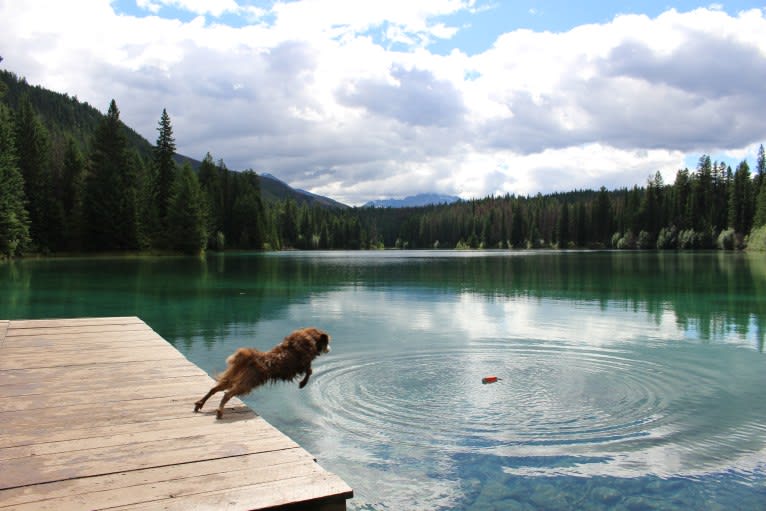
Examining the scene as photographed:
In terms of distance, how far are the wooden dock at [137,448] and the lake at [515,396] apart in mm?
1845

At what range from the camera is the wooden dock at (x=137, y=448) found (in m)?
4.31

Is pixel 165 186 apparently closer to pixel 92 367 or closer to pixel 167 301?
pixel 167 301

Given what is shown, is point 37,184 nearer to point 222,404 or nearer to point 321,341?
point 321,341

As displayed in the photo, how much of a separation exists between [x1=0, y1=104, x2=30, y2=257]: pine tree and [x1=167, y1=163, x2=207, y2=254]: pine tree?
19.9 m

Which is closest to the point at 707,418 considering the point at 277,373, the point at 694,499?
the point at 694,499

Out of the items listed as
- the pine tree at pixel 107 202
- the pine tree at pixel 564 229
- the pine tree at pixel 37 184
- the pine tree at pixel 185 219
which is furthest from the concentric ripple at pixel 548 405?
the pine tree at pixel 564 229

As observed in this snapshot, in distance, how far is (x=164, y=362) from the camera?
9258mm

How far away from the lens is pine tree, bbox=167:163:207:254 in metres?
88.2

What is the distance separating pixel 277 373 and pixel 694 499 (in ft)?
15.6

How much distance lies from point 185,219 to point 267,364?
8648cm

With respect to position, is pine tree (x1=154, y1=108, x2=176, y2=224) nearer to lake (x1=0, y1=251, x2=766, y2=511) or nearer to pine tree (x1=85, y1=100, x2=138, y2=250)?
pine tree (x1=85, y1=100, x2=138, y2=250)

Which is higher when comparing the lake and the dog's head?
the dog's head

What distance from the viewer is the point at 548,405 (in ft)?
33.7

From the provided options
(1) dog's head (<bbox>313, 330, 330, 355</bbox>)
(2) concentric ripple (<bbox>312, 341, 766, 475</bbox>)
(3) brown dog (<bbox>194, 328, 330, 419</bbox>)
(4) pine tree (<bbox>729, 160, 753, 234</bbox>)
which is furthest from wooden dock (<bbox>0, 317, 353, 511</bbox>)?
(4) pine tree (<bbox>729, 160, 753, 234</bbox>)
